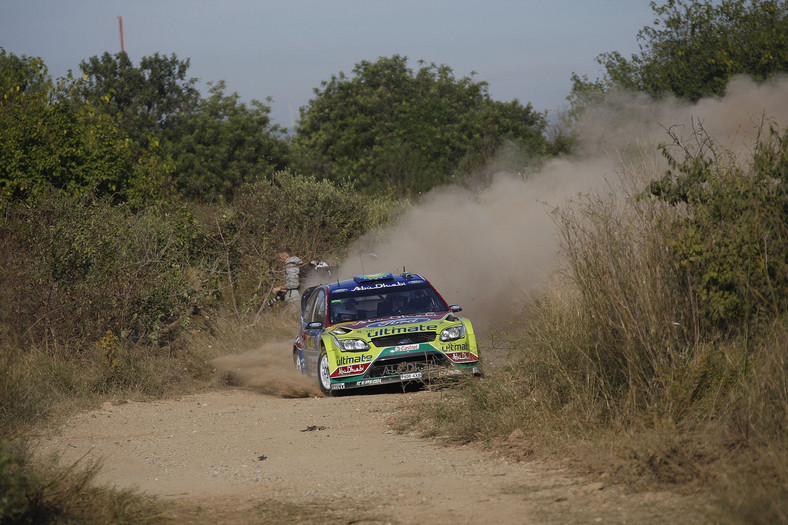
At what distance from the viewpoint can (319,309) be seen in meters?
13.7

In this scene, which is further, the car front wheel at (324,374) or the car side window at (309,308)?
the car side window at (309,308)

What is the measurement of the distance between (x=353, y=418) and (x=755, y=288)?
461 centimetres

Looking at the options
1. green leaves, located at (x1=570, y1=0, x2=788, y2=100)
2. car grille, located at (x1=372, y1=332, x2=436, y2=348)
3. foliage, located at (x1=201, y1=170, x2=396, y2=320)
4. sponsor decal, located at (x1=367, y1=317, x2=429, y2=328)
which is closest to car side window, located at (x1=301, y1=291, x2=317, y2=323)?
sponsor decal, located at (x1=367, y1=317, x2=429, y2=328)

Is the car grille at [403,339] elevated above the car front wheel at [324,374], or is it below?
above

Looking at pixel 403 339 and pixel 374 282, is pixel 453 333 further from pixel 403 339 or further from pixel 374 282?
pixel 374 282

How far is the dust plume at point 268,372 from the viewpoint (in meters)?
13.3

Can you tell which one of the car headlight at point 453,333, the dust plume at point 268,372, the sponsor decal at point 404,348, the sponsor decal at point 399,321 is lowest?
the dust plume at point 268,372

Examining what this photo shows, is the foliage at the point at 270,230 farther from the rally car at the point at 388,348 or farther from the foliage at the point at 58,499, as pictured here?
the foliage at the point at 58,499

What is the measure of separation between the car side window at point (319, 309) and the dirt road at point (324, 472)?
6.55 ft

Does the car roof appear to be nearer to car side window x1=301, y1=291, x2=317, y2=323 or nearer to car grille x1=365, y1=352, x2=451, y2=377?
car side window x1=301, y1=291, x2=317, y2=323

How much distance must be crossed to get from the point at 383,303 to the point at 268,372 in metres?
2.73

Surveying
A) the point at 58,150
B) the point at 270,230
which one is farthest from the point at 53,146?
the point at 270,230

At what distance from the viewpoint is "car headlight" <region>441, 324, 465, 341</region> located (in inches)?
468

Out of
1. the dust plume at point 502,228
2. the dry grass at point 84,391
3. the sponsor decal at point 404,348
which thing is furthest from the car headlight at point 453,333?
the dust plume at point 502,228
